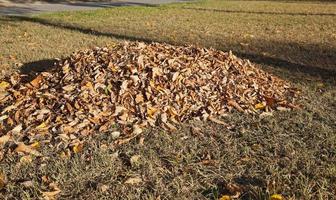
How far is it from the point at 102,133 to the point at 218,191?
5.13ft

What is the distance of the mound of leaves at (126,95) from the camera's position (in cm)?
→ 451

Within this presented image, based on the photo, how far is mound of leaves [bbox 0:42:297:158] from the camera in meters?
4.51

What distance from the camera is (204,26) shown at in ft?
43.7

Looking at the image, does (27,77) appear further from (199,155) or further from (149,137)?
(199,155)

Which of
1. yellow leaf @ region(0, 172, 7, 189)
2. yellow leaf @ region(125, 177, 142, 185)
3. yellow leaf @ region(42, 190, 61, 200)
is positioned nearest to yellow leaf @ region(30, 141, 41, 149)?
yellow leaf @ region(0, 172, 7, 189)

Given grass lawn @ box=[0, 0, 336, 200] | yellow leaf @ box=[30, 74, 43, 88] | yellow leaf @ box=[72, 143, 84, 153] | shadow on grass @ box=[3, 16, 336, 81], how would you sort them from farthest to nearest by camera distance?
shadow on grass @ box=[3, 16, 336, 81] → yellow leaf @ box=[30, 74, 43, 88] → yellow leaf @ box=[72, 143, 84, 153] → grass lawn @ box=[0, 0, 336, 200]

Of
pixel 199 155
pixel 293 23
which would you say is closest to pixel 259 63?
pixel 199 155

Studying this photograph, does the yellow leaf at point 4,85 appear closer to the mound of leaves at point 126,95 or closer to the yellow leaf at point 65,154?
the mound of leaves at point 126,95

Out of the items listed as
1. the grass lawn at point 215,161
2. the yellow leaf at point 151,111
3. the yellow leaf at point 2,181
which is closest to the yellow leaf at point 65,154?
the grass lawn at point 215,161

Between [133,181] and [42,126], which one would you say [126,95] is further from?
[133,181]

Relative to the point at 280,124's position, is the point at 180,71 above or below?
above

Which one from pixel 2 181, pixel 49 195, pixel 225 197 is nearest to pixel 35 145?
pixel 2 181

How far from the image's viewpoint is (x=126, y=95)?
16.3 ft

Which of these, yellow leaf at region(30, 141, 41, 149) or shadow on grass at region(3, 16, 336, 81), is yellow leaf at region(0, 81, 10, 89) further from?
yellow leaf at region(30, 141, 41, 149)
